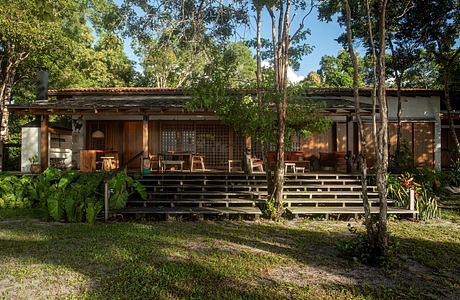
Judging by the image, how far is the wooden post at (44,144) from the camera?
10.9 m

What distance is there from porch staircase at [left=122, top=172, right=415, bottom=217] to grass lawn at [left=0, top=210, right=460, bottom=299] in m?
1.08

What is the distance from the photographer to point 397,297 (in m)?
3.60

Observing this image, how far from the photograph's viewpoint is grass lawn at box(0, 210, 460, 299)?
12.1ft

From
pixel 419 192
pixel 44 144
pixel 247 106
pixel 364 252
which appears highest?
pixel 247 106

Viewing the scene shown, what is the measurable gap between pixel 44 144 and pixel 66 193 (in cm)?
399

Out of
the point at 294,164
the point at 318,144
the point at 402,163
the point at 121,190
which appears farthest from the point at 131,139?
the point at 402,163

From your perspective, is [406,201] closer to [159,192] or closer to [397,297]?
[397,297]

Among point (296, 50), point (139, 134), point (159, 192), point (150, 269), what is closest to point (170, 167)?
point (139, 134)

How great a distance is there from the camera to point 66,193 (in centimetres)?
791

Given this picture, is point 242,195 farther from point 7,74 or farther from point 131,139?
point 7,74

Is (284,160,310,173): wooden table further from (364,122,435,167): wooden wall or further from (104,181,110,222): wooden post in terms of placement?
(104,181,110,222): wooden post

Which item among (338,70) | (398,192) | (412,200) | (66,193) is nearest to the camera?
(66,193)

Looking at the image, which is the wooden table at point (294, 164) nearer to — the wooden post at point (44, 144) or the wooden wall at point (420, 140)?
the wooden wall at point (420, 140)

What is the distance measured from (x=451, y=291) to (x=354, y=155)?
7.87 m
